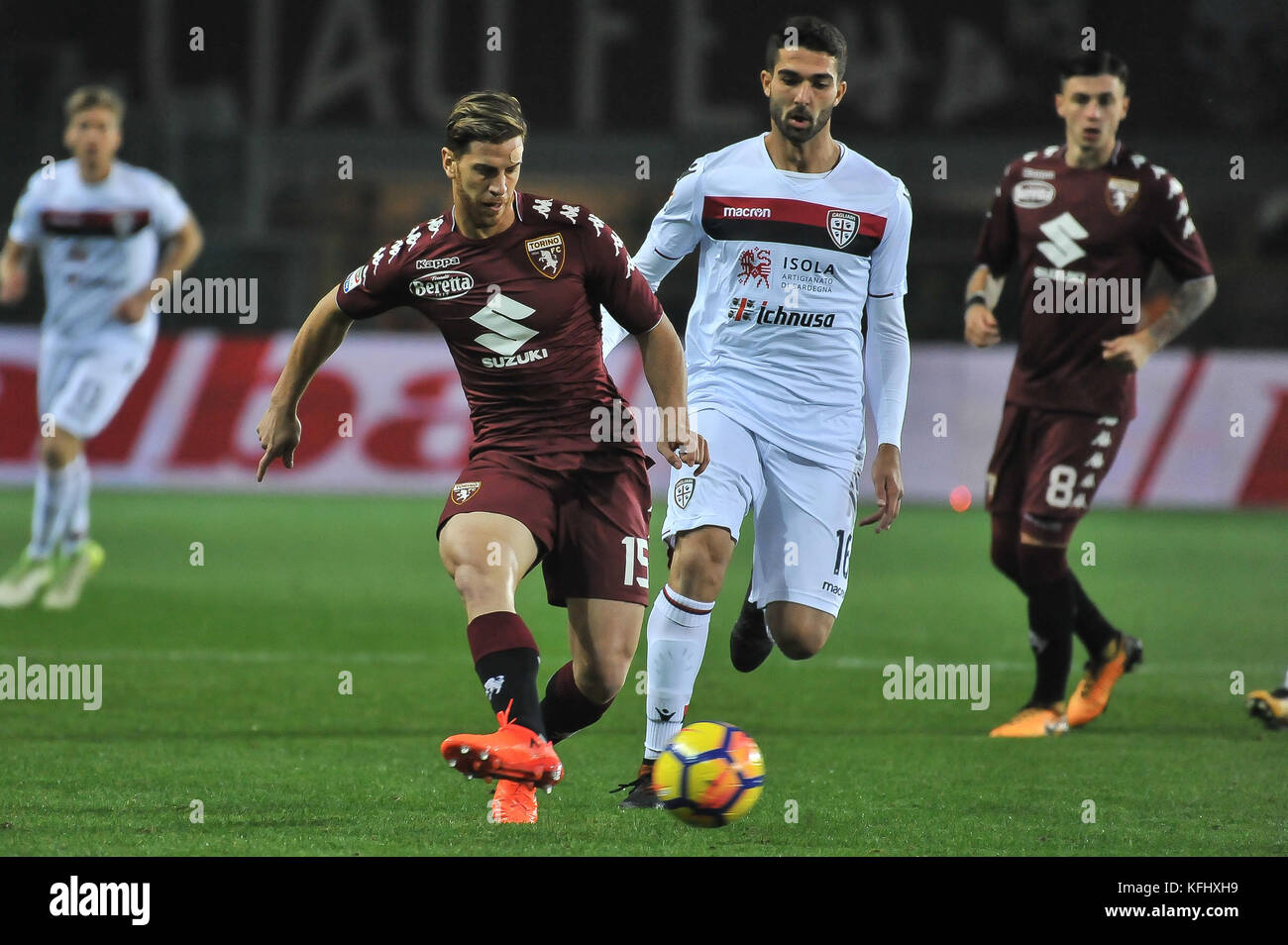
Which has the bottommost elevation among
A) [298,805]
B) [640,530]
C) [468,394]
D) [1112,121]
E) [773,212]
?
[298,805]

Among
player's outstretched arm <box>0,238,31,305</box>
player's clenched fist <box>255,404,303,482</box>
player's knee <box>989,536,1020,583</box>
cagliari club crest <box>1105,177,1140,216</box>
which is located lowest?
player's knee <box>989,536,1020,583</box>

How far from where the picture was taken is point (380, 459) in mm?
→ 16312

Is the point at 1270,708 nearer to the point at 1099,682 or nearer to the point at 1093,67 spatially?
the point at 1099,682

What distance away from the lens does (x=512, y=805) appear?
15.7 feet

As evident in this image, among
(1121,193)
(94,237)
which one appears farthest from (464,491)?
(94,237)

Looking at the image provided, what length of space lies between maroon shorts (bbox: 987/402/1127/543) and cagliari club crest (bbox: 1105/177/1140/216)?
0.79 meters

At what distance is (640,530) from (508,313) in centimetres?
73

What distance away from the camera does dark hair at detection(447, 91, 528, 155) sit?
4766 mm

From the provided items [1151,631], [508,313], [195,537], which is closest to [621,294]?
[508,313]

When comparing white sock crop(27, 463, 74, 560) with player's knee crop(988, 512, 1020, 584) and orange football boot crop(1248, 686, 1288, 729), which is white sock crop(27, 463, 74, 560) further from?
orange football boot crop(1248, 686, 1288, 729)

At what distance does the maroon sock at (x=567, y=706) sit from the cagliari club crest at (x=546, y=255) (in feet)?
3.84

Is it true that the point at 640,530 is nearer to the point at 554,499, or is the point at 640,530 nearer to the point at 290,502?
the point at 554,499

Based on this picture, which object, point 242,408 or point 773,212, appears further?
point 242,408
